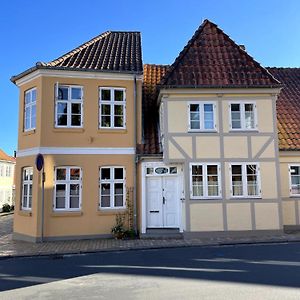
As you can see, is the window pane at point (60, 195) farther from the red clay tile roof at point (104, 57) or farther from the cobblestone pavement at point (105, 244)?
the red clay tile roof at point (104, 57)

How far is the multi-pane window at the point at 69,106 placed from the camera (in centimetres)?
1514

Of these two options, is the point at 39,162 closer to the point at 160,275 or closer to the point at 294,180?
the point at 160,275

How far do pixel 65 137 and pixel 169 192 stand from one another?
16.0 feet

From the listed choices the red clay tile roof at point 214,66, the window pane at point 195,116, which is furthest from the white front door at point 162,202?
the red clay tile roof at point 214,66

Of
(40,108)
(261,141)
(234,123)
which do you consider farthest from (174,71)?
(40,108)

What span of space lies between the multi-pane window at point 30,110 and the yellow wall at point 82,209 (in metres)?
1.50

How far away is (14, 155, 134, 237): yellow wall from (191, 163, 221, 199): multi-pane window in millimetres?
2633

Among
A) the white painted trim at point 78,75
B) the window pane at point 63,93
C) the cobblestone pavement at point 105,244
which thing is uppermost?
the white painted trim at point 78,75

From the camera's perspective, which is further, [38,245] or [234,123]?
[234,123]

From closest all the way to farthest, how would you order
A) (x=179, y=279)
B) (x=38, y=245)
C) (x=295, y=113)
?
(x=179, y=279) < (x=38, y=245) < (x=295, y=113)

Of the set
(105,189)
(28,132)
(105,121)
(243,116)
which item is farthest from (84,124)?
(243,116)

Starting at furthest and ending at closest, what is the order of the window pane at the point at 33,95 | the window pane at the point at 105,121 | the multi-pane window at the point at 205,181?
the window pane at the point at 33,95
the window pane at the point at 105,121
the multi-pane window at the point at 205,181

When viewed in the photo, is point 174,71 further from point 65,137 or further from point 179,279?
point 179,279

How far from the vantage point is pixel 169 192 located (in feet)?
49.8
